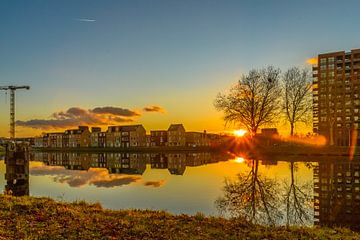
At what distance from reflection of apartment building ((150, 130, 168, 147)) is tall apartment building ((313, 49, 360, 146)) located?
214 ft

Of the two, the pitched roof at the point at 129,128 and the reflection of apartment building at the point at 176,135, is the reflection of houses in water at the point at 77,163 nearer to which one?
the pitched roof at the point at 129,128

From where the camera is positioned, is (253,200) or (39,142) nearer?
(253,200)

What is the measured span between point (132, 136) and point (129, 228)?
457ft

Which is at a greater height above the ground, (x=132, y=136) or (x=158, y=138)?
(x=132, y=136)

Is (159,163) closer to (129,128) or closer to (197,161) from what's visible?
(197,161)

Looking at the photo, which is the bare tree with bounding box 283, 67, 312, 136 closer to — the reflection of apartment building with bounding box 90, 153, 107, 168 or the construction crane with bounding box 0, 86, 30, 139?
the reflection of apartment building with bounding box 90, 153, 107, 168

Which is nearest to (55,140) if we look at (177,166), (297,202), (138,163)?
(138,163)

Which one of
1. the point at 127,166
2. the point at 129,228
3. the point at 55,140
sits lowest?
the point at 55,140

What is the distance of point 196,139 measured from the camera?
16850 centimetres

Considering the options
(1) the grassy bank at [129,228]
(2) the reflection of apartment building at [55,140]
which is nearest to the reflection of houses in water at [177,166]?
(1) the grassy bank at [129,228]

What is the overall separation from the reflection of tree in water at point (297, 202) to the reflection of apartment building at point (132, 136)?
125m

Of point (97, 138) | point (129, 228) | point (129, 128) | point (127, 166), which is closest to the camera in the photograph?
point (129, 228)

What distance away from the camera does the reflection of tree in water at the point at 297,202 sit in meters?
13.9

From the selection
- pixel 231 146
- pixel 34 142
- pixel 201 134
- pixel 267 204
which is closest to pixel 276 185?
pixel 267 204
